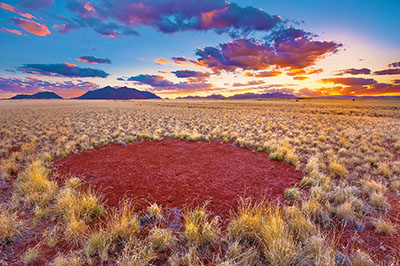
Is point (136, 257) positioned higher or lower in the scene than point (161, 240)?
higher

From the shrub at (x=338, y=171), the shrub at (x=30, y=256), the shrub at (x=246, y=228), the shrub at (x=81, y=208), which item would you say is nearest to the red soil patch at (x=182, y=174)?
the shrub at (x=81, y=208)

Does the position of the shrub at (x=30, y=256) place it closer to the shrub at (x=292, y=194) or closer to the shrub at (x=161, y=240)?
the shrub at (x=161, y=240)

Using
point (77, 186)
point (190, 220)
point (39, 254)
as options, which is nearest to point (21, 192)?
point (77, 186)

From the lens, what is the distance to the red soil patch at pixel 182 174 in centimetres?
519

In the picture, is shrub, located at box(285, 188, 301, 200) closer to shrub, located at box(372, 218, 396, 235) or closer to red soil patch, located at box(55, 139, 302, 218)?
red soil patch, located at box(55, 139, 302, 218)

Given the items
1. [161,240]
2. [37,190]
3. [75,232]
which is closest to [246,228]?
[161,240]

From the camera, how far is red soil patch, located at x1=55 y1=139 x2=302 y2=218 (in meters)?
5.19

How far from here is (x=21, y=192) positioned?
5.15 meters

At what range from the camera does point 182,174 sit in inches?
267

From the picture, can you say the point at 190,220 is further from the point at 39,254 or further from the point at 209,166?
the point at 209,166

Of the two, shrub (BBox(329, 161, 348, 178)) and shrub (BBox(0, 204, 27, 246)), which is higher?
shrub (BBox(0, 204, 27, 246))

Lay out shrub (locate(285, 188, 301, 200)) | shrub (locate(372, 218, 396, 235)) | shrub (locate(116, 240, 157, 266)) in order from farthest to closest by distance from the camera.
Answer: shrub (locate(285, 188, 301, 200)), shrub (locate(372, 218, 396, 235)), shrub (locate(116, 240, 157, 266))

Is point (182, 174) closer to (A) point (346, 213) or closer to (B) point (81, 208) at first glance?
(B) point (81, 208)

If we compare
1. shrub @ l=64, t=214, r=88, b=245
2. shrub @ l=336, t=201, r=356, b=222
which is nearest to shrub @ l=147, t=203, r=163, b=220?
shrub @ l=64, t=214, r=88, b=245
